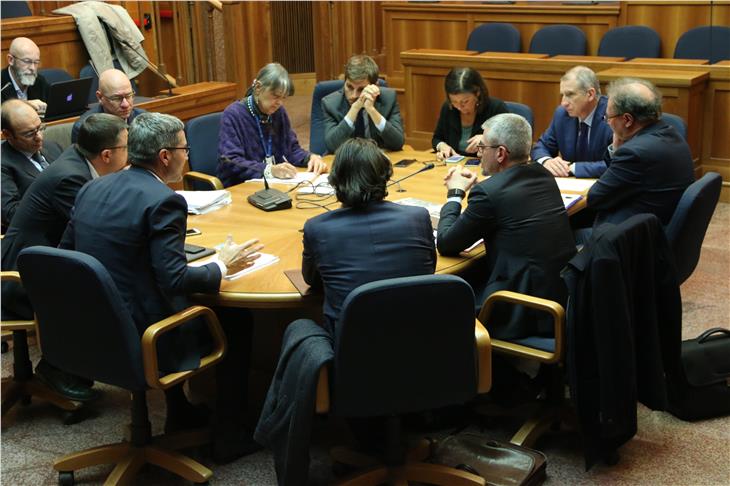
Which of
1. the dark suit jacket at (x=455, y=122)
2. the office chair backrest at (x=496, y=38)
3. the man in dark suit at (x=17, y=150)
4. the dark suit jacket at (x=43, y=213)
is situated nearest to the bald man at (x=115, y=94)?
the man in dark suit at (x=17, y=150)

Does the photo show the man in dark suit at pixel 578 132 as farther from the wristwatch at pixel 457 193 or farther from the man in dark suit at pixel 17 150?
the man in dark suit at pixel 17 150

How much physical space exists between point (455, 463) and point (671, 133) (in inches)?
64.1

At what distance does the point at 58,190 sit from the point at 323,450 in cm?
136

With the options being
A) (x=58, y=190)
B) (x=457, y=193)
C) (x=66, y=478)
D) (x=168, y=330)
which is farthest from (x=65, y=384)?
(x=457, y=193)

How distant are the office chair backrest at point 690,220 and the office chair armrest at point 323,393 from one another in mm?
1486

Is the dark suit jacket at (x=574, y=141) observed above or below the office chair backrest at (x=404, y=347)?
above

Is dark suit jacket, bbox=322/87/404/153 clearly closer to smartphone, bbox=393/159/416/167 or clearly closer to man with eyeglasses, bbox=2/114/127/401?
smartphone, bbox=393/159/416/167

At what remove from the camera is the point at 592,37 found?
7.42 metres

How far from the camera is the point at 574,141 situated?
4566 millimetres

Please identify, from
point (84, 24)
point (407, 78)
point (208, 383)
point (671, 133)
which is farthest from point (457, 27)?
point (208, 383)

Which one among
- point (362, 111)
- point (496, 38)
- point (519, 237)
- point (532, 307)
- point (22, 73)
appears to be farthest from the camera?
point (496, 38)

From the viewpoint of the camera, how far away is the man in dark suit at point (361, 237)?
8.88ft

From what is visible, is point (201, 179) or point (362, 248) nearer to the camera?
point (362, 248)

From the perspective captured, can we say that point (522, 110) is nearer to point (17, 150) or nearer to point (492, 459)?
point (492, 459)
